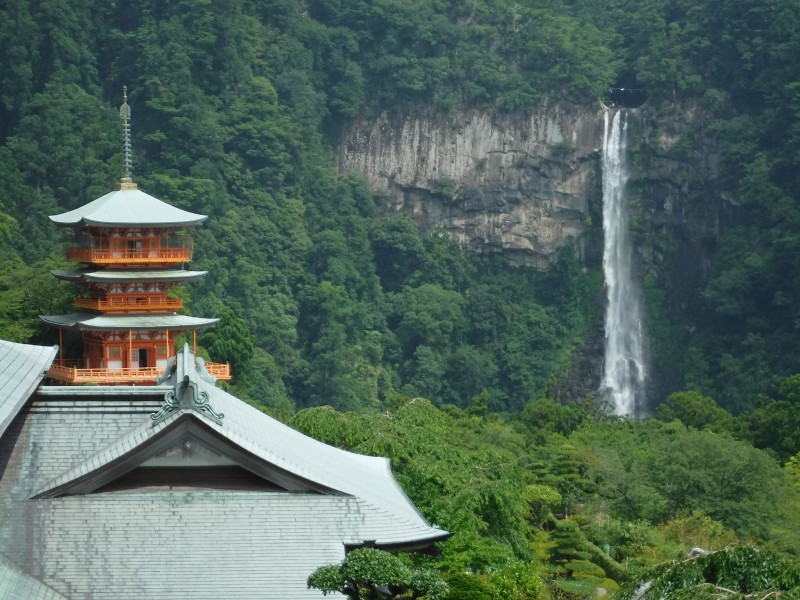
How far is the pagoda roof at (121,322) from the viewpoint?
1447 inches

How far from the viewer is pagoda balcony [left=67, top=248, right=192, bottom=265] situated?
3816 cm

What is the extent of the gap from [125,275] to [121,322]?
1192 millimetres

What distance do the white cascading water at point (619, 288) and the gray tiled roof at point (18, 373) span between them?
56673mm

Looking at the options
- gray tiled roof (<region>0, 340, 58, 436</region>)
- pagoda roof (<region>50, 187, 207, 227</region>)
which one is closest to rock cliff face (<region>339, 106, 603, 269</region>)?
pagoda roof (<region>50, 187, 207, 227</region>)

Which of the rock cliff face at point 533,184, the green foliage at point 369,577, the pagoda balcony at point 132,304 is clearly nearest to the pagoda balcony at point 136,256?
the pagoda balcony at point 132,304

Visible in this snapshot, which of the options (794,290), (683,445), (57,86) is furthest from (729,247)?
(683,445)

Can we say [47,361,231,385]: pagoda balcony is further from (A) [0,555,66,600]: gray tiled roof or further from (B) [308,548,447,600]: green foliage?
(B) [308,548,447,600]: green foliage

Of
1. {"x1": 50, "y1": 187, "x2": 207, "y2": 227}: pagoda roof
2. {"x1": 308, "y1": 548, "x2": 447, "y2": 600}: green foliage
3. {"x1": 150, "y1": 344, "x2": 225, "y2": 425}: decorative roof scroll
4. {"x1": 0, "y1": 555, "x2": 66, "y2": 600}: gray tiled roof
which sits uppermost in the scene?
{"x1": 150, "y1": 344, "x2": 225, "y2": 425}: decorative roof scroll

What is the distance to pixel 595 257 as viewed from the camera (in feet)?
242

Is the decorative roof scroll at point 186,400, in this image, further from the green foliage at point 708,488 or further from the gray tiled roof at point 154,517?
the green foliage at point 708,488

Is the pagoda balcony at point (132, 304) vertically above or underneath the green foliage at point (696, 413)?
above

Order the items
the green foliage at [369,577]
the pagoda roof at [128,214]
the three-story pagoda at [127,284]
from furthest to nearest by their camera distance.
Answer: the pagoda roof at [128,214]
the three-story pagoda at [127,284]
the green foliage at [369,577]

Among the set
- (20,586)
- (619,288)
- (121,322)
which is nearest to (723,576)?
(20,586)

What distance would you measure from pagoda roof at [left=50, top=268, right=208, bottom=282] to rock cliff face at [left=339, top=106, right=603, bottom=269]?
35.0m
